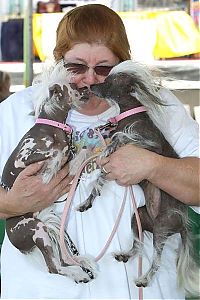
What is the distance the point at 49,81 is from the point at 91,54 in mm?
167

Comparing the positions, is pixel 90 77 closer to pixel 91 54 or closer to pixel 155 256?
pixel 91 54

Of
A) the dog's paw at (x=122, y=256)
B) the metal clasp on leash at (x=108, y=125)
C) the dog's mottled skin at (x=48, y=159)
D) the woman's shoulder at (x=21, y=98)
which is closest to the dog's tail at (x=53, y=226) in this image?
the dog's mottled skin at (x=48, y=159)

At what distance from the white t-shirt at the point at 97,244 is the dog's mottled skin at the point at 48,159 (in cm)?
6

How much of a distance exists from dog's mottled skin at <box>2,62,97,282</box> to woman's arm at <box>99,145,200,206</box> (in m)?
0.14

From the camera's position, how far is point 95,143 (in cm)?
178

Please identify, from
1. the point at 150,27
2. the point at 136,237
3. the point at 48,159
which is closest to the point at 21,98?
the point at 48,159

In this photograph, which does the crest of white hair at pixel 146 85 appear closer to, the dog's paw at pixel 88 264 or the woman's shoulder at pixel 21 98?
the woman's shoulder at pixel 21 98

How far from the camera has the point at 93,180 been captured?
1.76 m

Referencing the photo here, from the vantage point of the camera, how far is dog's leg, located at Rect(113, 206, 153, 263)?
1.72 metres

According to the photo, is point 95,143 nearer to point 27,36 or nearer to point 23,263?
point 23,263

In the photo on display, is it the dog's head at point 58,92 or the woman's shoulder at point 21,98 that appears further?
the woman's shoulder at point 21,98

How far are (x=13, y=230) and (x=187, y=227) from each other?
50 centimetres

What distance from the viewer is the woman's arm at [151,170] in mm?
1668

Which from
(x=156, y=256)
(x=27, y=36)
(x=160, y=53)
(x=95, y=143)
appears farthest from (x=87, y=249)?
(x=160, y=53)
